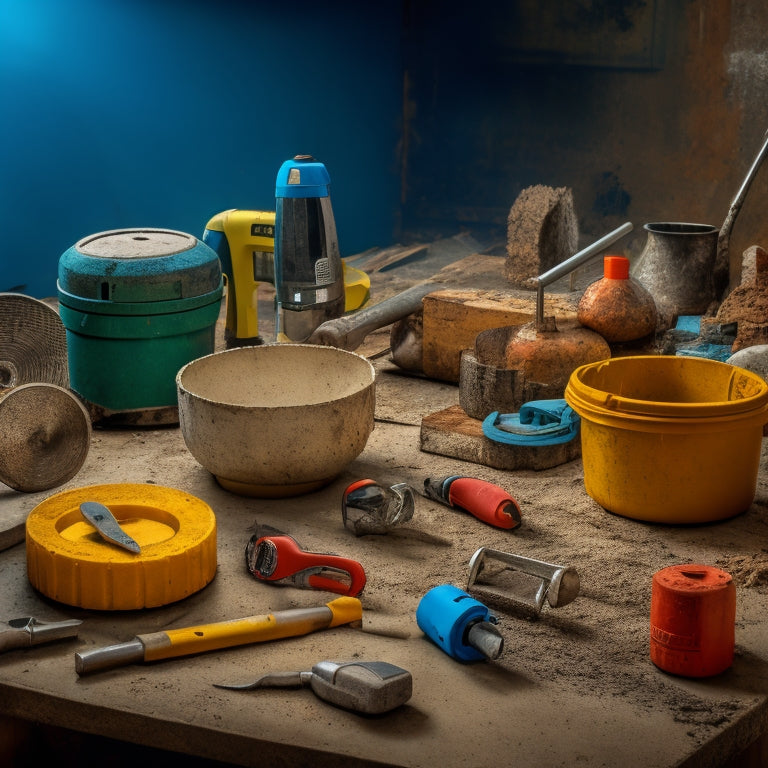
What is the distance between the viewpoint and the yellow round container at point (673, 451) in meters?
2.74

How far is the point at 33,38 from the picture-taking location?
519 cm

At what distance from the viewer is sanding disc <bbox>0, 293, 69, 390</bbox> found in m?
3.55

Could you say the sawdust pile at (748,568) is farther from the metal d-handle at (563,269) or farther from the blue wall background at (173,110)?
the blue wall background at (173,110)

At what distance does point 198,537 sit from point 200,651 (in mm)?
336

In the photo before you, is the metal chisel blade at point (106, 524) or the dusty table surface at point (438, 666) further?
the metal chisel blade at point (106, 524)

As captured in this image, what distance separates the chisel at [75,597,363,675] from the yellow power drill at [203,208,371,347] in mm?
2482

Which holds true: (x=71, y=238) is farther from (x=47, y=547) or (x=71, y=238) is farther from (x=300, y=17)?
(x=47, y=547)

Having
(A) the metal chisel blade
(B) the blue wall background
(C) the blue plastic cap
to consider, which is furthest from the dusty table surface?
(B) the blue wall background

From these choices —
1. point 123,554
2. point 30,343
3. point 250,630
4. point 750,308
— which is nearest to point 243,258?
point 30,343

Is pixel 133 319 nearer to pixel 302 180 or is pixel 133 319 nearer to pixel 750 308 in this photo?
pixel 302 180

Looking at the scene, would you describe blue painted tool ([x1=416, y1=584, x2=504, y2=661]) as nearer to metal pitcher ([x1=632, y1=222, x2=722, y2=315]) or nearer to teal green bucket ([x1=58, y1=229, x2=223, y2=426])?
teal green bucket ([x1=58, y1=229, x2=223, y2=426])

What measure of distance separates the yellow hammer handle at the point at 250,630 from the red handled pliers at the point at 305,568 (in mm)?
92

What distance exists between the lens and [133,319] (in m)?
3.66

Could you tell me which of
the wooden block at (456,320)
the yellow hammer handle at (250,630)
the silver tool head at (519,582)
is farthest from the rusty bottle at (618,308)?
the yellow hammer handle at (250,630)
